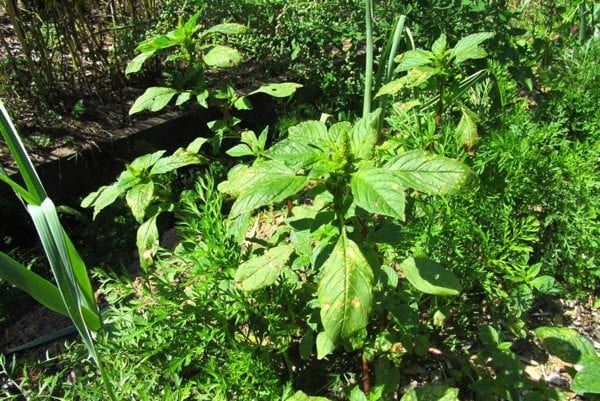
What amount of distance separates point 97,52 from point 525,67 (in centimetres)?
258

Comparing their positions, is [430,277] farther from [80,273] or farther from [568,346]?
[80,273]

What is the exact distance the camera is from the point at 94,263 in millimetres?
2791

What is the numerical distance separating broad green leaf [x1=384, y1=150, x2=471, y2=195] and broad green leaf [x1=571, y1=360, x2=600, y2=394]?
62 cm

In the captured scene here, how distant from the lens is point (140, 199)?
5.71 feet

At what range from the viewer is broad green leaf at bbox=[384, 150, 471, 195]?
131 centimetres

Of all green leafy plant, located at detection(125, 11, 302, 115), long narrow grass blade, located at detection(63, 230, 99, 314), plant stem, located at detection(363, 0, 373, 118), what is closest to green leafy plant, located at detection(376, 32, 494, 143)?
plant stem, located at detection(363, 0, 373, 118)

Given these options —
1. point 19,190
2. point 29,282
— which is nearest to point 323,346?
point 29,282

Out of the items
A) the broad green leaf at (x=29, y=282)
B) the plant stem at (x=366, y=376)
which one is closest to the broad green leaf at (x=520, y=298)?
the plant stem at (x=366, y=376)

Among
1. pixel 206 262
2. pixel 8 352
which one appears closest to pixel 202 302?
pixel 206 262

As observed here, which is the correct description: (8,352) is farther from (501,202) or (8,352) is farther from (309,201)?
(501,202)

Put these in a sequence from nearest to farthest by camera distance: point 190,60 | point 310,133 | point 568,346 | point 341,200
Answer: point 341,200 < point 310,133 < point 568,346 < point 190,60

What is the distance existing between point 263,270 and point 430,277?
0.50 meters

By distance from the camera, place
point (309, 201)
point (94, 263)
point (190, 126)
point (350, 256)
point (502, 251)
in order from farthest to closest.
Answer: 1. point (190, 126)
2. point (309, 201)
3. point (94, 263)
4. point (502, 251)
5. point (350, 256)

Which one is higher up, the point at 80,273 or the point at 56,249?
the point at 56,249
